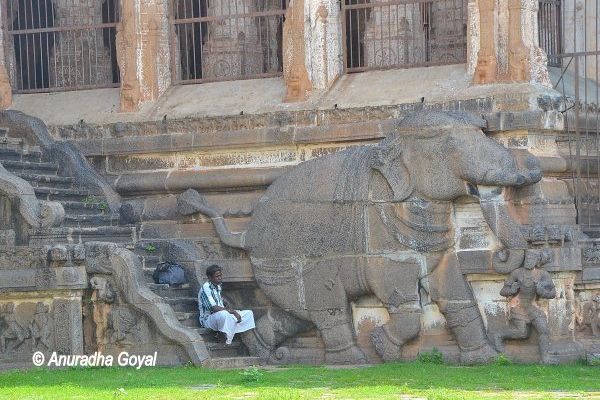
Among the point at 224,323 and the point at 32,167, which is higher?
the point at 32,167

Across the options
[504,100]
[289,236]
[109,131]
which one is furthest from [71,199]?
[504,100]

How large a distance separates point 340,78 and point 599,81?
3342 millimetres

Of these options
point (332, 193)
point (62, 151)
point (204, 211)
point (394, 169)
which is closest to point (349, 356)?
point (332, 193)

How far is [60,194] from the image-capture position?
989 inches

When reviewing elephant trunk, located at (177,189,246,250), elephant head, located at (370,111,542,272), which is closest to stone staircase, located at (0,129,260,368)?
elephant trunk, located at (177,189,246,250)

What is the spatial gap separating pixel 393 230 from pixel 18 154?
17.6 ft

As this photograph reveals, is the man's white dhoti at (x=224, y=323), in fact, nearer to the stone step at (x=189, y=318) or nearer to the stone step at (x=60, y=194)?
the stone step at (x=189, y=318)

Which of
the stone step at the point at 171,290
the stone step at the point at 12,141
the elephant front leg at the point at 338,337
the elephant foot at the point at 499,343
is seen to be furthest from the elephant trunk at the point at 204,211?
the elephant foot at the point at 499,343

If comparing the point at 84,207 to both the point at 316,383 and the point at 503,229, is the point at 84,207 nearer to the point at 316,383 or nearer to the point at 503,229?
the point at 503,229

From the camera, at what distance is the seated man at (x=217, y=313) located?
23438 millimetres

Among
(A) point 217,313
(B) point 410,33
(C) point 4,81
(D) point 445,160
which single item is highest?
(B) point 410,33

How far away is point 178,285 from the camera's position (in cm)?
2423

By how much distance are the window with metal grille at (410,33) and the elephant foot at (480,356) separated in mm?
4497

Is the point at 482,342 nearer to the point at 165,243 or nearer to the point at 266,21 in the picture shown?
the point at 165,243
